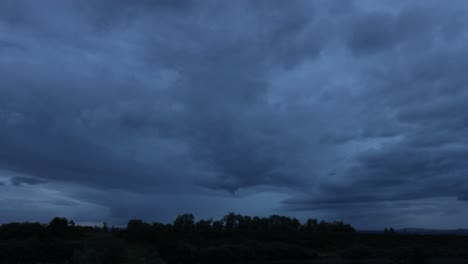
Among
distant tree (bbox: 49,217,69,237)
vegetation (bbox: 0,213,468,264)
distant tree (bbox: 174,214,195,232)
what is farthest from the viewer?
distant tree (bbox: 174,214,195,232)

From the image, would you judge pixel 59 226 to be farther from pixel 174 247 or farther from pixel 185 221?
pixel 185 221

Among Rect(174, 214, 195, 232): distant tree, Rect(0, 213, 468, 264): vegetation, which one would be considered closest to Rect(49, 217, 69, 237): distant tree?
Rect(0, 213, 468, 264): vegetation

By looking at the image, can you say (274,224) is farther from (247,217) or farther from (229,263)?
(229,263)

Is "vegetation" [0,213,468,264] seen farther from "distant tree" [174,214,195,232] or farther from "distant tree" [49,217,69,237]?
"distant tree" [174,214,195,232]

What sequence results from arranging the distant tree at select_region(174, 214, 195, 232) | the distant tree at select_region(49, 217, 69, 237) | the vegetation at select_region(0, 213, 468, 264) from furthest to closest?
the distant tree at select_region(174, 214, 195, 232) < the distant tree at select_region(49, 217, 69, 237) < the vegetation at select_region(0, 213, 468, 264)

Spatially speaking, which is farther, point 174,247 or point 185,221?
point 185,221

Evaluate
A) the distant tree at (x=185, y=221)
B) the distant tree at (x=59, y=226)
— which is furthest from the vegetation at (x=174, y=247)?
the distant tree at (x=185, y=221)

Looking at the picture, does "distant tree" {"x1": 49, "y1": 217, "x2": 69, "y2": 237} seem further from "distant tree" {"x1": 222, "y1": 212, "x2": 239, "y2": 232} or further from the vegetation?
"distant tree" {"x1": 222, "y1": 212, "x2": 239, "y2": 232}

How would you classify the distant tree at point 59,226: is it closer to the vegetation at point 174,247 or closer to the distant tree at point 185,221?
the vegetation at point 174,247

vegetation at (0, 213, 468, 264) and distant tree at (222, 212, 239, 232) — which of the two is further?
distant tree at (222, 212, 239, 232)

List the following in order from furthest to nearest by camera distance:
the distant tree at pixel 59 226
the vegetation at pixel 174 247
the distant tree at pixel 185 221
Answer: the distant tree at pixel 185 221 < the distant tree at pixel 59 226 < the vegetation at pixel 174 247

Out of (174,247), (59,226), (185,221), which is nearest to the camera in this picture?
(174,247)

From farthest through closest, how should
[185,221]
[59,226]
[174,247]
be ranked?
[185,221], [59,226], [174,247]

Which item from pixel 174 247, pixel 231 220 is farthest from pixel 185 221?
pixel 174 247
